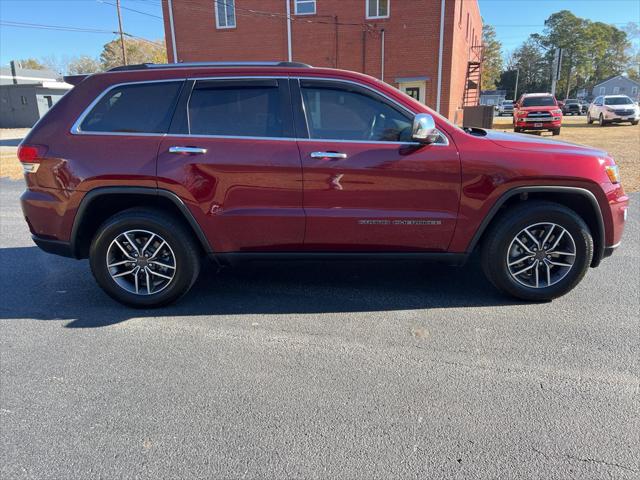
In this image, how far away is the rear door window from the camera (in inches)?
144

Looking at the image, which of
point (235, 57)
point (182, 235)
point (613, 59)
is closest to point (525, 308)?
point (182, 235)

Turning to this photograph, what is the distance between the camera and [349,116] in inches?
145

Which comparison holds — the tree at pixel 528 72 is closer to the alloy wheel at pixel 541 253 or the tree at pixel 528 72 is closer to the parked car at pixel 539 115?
the parked car at pixel 539 115

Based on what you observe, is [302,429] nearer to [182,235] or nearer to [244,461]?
[244,461]

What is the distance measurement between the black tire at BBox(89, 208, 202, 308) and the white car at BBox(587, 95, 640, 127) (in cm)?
3024

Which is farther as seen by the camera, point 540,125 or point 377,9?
point 540,125

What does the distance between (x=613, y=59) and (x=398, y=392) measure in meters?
118

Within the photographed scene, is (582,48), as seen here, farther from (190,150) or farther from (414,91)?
(190,150)

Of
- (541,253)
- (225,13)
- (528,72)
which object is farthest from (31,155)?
(528,72)

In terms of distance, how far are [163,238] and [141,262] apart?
1.01 ft

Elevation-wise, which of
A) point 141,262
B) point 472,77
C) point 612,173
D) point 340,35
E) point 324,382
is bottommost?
point 324,382

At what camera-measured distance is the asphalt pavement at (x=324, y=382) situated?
2.22 metres

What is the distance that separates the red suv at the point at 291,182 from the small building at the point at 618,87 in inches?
3979

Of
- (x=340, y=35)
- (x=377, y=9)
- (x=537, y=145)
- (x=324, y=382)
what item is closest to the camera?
(x=324, y=382)
